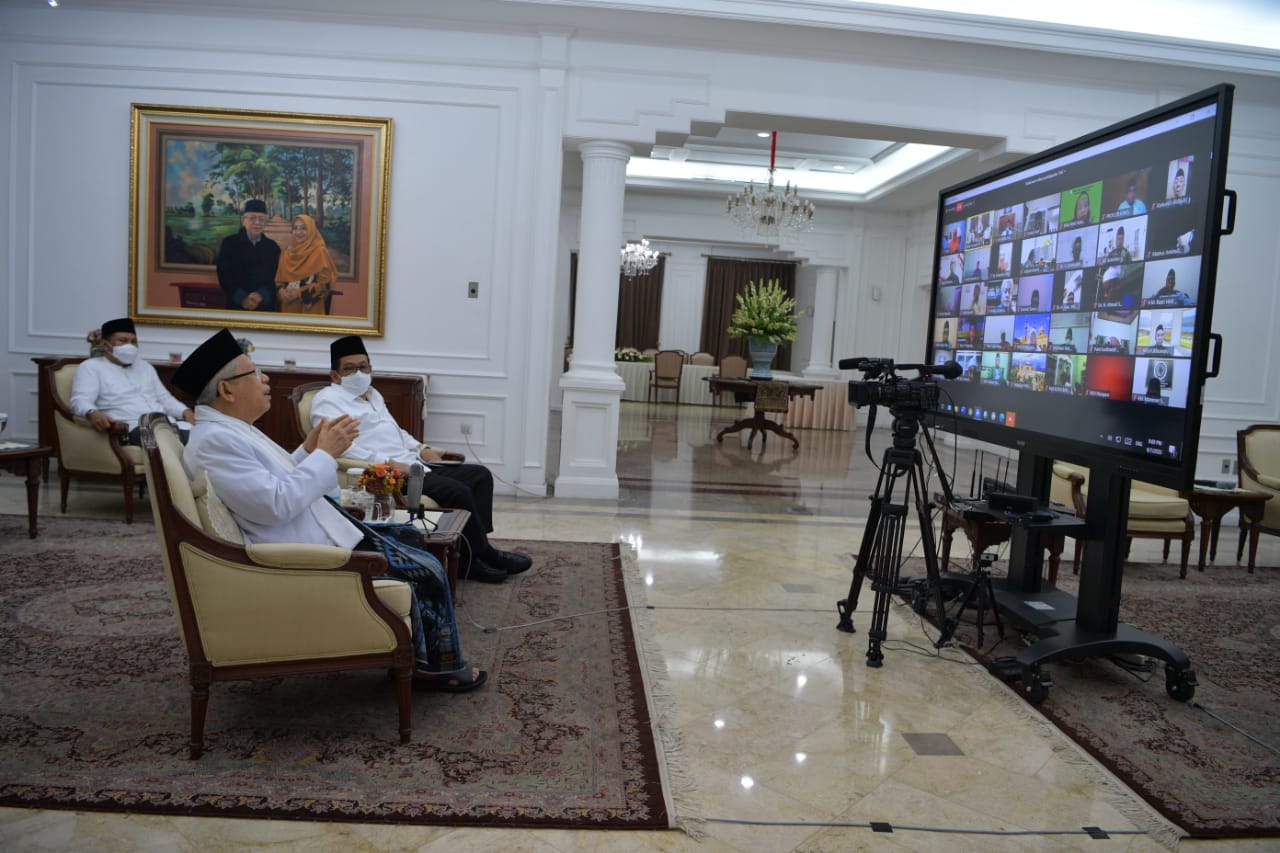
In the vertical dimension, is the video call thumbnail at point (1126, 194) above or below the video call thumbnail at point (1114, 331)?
above

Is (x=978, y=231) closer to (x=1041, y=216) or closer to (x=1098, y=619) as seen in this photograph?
(x=1041, y=216)

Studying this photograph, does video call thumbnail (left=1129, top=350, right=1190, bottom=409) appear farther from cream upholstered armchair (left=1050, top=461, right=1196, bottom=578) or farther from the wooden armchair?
the wooden armchair

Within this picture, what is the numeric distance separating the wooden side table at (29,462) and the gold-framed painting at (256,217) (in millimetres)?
2017

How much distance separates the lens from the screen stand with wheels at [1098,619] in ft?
11.4

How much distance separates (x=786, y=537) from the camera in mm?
6031

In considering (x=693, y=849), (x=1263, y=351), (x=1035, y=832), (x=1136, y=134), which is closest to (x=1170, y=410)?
(x=1136, y=134)

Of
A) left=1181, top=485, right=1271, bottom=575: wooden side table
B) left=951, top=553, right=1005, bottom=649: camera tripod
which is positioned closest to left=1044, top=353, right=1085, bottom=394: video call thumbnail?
left=951, top=553, right=1005, bottom=649: camera tripod

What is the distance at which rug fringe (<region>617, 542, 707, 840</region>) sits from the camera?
246 centimetres

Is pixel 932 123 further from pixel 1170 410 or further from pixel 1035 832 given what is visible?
pixel 1035 832

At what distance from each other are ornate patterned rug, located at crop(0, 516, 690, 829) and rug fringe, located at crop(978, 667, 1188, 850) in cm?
128

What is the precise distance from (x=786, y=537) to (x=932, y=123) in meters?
3.36

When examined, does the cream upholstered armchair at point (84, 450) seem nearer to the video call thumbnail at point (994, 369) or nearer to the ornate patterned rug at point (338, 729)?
the ornate patterned rug at point (338, 729)

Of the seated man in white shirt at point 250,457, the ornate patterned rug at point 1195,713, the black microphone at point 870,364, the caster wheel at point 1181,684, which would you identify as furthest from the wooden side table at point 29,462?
the caster wheel at point 1181,684

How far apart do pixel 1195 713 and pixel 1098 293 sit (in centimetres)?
162
